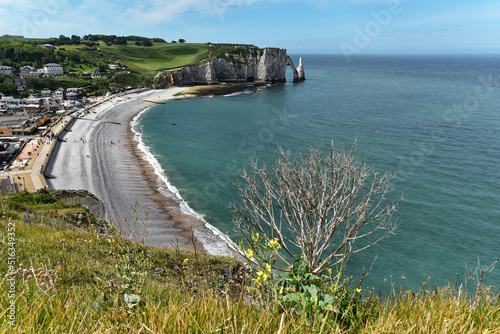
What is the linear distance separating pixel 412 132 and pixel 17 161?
61928 mm

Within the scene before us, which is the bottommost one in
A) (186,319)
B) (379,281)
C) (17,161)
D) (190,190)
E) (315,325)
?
(379,281)

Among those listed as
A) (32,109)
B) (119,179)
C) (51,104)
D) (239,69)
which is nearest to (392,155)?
(119,179)

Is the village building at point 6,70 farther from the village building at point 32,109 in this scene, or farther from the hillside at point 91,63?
the village building at point 32,109

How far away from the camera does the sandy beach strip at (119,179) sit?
28.0m

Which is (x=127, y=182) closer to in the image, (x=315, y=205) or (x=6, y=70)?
(x=315, y=205)

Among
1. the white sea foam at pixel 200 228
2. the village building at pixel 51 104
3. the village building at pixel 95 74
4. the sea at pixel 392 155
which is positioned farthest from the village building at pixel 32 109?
the white sea foam at pixel 200 228

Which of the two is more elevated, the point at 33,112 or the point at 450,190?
the point at 33,112

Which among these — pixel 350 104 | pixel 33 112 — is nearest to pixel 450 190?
pixel 350 104

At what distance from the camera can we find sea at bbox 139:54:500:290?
23.6 metres

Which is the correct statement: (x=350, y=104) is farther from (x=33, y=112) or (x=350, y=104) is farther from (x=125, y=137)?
(x=33, y=112)

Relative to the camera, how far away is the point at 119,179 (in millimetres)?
38500

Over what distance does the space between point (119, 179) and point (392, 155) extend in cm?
3731

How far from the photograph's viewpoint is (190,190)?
35625mm

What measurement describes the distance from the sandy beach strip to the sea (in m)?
2.46
